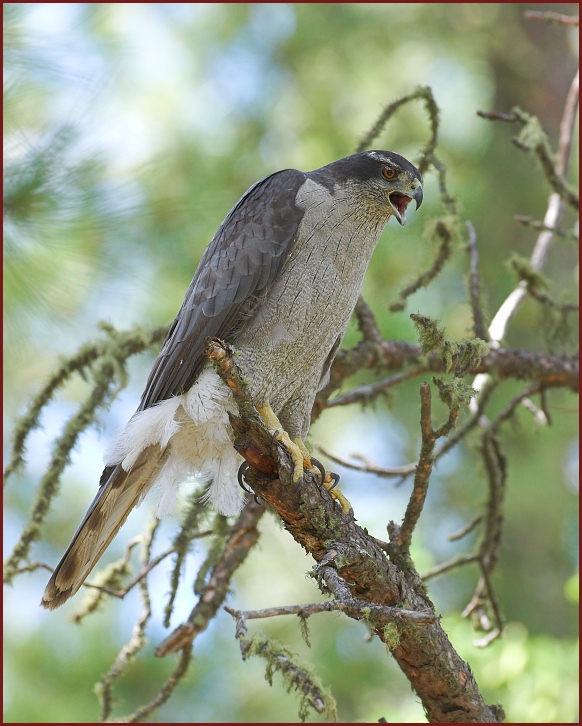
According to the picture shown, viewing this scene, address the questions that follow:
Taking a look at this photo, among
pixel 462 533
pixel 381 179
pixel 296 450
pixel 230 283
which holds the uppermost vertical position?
pixel 381 179

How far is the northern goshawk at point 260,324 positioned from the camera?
3.25 meters

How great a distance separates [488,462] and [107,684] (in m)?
2.19

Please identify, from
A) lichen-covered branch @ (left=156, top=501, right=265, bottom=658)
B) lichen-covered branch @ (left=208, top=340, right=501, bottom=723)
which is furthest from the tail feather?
lichen-covered branch @ (left=208, top=340, right=501, bottom=723)

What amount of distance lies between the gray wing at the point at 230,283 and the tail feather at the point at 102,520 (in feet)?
0.99

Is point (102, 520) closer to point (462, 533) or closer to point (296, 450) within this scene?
point (296, 450)

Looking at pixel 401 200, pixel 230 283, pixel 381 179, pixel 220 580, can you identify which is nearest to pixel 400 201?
pixel 401 200

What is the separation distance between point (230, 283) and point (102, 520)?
122cm

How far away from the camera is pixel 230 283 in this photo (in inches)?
130

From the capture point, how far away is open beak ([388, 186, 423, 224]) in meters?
3.40

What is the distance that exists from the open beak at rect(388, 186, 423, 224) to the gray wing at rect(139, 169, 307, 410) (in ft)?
1.40

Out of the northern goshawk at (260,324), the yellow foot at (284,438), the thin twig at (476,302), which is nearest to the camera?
the yellow foot at (284,438)

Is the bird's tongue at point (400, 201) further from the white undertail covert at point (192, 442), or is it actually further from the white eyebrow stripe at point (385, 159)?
the white undertail covert at point (192, 442)

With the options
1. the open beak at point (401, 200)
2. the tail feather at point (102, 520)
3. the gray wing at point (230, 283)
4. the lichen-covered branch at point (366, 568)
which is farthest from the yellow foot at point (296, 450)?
the open beak at point (401, 200)

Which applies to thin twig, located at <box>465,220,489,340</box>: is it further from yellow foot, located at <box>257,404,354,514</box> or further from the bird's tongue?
yellow foot, located at <box>257,404,354,514</box>
